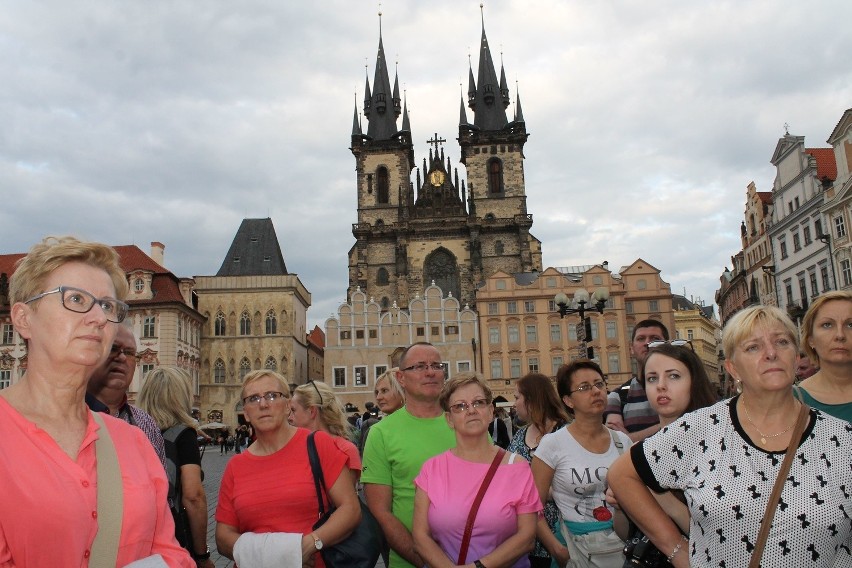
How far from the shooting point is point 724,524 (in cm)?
257

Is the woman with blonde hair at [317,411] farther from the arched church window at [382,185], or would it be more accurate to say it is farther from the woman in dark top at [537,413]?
the arched church window at [382,185]

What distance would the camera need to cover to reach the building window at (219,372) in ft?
148

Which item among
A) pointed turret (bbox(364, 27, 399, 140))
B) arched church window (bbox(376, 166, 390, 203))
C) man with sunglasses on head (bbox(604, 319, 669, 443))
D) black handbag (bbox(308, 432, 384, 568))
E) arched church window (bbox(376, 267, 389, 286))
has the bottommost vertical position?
black handbag (bbox(308, 432, 384, 568))

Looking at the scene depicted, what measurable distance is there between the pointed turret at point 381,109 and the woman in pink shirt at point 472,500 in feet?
190

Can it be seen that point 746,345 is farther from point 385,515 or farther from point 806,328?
point 385,515

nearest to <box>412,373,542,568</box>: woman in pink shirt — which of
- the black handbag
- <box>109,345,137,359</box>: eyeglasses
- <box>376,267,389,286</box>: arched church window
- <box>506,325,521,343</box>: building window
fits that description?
the black handbag

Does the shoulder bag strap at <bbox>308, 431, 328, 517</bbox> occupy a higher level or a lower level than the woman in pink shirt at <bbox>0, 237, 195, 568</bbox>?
lower

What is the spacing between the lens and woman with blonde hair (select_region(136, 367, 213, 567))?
4.14 meters

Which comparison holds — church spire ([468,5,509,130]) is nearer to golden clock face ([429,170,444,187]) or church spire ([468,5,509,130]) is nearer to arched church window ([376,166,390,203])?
golden clock face ([429,170,444,187])

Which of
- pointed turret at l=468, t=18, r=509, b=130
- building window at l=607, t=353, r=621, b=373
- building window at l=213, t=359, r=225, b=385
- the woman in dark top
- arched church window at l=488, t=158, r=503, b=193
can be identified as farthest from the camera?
pointed turret at l=468, t=18, r=509, b=130

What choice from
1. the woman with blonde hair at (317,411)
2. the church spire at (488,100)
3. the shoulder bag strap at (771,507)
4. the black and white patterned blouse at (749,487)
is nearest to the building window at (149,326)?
the church spire at (488,100)

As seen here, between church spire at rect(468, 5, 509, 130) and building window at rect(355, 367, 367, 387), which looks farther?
church spire at rect(468, 5, 509, 130)

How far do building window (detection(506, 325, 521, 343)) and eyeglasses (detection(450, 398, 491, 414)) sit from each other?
4230 centimetres

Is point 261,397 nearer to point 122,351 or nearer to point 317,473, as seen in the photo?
point 317,473
